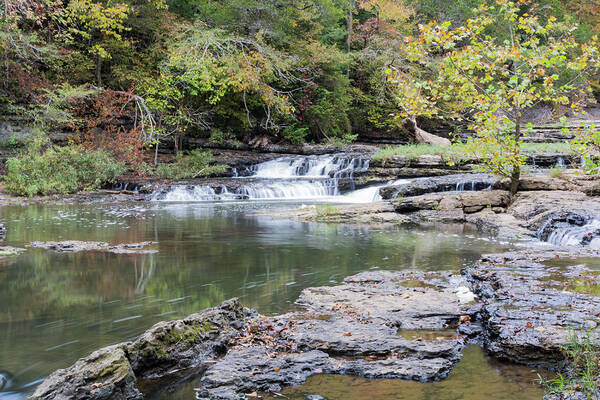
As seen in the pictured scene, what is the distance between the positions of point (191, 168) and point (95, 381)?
1887 centimetres

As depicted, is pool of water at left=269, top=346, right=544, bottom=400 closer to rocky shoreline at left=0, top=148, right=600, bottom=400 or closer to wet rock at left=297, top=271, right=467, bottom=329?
rocky shoreline at left=0, top=148, right=600, bottom=400

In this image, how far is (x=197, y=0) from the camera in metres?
24.3

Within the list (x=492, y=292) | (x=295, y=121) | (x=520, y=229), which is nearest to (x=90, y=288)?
(x=492, y=292)

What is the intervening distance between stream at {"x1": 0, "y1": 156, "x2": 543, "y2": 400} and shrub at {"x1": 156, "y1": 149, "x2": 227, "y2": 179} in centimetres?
612

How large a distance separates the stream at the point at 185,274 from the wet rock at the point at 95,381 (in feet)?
1.05

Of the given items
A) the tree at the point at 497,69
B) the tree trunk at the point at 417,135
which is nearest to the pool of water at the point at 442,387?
the tree at the point at 497,69

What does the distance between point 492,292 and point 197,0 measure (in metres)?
24.1

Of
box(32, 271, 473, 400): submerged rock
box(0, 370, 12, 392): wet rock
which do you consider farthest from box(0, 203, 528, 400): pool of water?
box(32, 271, 473, 400): submerged rock

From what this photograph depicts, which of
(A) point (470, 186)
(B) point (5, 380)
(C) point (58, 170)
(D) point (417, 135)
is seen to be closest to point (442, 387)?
(B) point (5, 380)

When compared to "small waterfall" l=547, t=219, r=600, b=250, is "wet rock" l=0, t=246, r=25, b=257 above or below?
below

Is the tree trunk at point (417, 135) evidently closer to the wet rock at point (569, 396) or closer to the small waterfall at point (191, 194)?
the small waterfall at point (191, 194)

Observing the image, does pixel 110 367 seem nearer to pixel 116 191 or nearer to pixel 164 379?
pixel 164 379

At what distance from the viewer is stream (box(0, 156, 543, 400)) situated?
312 cm

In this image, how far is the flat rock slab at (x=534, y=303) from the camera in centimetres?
335
